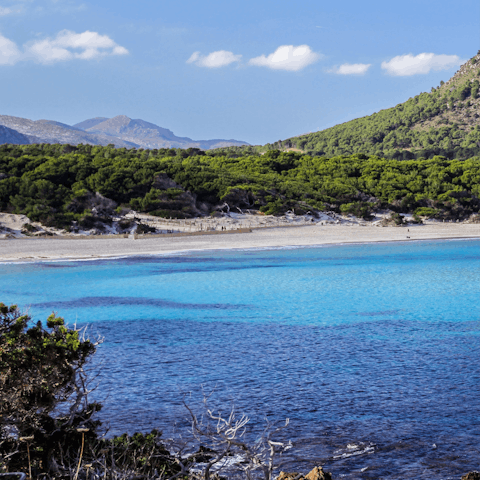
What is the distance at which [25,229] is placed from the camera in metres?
29.3

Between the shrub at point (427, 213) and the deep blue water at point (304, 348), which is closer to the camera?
the deep blue water at point (304, 348)

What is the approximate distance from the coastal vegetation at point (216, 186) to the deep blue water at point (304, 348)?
1353 cm

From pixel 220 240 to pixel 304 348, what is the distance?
19.4 metres

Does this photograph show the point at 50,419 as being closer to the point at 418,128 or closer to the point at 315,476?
the point at 315,476

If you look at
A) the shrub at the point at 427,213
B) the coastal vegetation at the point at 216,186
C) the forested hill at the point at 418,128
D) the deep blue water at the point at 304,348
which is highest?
the forested hill at the point at 418,128

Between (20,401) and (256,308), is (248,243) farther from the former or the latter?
(20,401)

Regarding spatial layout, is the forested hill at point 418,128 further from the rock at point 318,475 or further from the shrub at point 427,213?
the rock at point 318,475

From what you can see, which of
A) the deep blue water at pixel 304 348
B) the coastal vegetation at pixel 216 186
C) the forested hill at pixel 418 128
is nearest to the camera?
the deep blue water at pixel 304 348

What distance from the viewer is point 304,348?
10023mm

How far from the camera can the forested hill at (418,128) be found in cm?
8200

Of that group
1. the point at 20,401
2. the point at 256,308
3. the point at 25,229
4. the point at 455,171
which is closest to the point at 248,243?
the point at 25,229

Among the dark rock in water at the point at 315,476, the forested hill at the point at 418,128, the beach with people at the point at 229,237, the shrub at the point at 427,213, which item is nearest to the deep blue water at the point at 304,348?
the dark rock in water at the point at 315,476

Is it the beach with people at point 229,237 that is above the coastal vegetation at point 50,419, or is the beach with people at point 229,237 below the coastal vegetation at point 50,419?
above

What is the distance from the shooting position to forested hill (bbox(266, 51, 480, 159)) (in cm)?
8200
